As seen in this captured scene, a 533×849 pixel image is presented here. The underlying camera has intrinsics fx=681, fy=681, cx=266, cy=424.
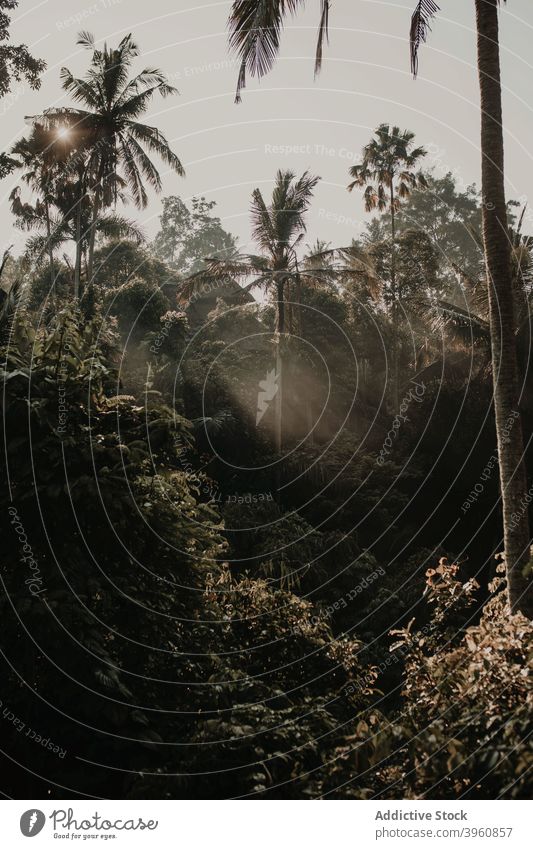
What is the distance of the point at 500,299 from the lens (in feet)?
26.9

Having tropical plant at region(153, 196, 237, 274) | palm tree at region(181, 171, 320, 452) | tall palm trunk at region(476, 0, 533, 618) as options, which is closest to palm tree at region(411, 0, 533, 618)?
tall palm trunk at region(476, 0, 533, 618)

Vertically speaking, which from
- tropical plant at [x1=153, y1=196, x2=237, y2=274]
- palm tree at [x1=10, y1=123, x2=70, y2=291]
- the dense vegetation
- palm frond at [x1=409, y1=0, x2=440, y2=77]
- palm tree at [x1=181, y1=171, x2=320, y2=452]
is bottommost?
the dense vegetation

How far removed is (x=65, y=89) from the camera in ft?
79.7

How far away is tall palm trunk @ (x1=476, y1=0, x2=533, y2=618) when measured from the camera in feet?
25.4

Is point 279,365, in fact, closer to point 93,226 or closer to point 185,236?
point 93,226

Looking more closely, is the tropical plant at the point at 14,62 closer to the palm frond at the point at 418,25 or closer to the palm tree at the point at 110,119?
the palm tree at the point at 110,119

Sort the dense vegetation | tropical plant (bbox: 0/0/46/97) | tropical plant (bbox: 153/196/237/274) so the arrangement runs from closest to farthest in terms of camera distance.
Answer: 1. the dense vegetation
2. tropical plant (bbox: 0/0/46/97)
3. tropical plant (bbox: 153/196/237/274)

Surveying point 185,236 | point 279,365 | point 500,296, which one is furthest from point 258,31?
point 185,236

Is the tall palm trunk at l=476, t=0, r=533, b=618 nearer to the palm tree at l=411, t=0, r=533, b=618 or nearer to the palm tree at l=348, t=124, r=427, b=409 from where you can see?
the palm tree at l=411, t=0, r=533, b=618

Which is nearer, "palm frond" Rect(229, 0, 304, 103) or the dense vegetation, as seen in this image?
the dense vegetation

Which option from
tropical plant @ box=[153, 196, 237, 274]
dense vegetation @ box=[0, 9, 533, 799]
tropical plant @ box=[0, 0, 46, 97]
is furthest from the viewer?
tropical plant @ box=[153, 196, 237, 274]

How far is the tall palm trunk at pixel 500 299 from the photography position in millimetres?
7730

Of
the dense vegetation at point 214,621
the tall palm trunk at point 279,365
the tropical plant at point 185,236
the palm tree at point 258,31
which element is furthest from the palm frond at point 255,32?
the tropical plant at point 185,236

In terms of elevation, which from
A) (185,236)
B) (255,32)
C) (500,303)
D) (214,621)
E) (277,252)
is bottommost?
(214,621)
